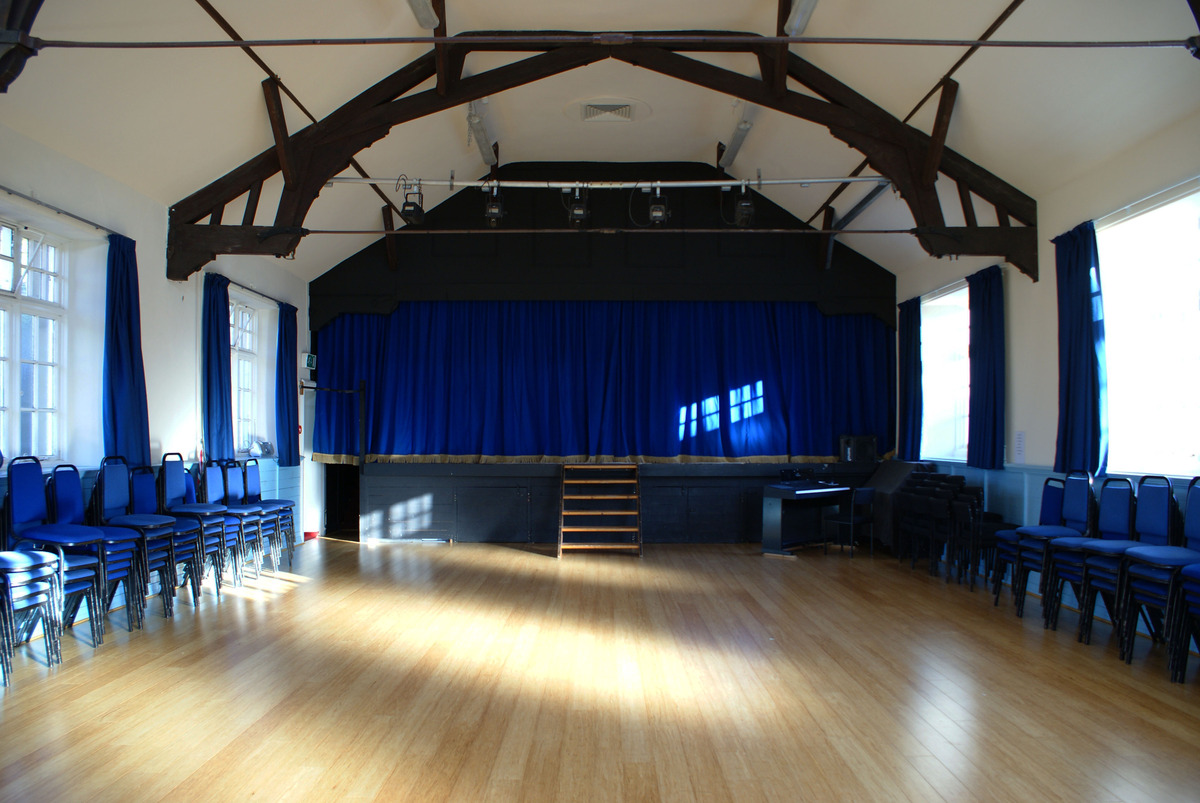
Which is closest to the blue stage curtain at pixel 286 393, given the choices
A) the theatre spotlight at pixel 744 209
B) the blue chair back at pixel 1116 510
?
the theatre spotlight at pixel 744 209

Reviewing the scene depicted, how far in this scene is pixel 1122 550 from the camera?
4547 millimetres

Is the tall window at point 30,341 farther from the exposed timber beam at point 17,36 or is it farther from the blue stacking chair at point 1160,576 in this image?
the blue stacking chair at point 1160,576

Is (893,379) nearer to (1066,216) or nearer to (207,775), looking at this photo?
(1066,216)

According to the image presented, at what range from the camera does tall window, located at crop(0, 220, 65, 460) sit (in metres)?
5.10

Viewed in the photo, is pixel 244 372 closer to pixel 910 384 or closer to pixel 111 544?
pixel 111 544

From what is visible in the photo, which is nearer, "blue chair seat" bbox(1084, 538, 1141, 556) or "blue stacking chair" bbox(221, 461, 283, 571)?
"blue chair seat" bbox(1084, 538, 1141, 556)

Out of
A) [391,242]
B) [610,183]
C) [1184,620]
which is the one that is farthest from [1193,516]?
[391,242]

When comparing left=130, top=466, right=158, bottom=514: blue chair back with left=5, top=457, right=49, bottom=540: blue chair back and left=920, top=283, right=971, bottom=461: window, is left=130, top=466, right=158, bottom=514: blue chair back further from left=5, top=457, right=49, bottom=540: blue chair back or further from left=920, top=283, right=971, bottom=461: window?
left=920, top=283, right=971, bottom=461: window

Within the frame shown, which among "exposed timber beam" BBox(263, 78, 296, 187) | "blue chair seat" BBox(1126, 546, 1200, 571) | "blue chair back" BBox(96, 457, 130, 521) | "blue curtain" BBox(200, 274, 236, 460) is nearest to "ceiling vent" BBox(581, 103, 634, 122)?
"exposed timber beam" BBox(263, 78, 296, 187)

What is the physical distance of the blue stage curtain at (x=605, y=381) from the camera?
31.3ft

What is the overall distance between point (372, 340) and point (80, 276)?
165 inches

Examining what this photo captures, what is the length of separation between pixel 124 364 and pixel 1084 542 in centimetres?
736

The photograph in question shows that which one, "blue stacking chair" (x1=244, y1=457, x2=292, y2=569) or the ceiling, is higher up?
the ceiling

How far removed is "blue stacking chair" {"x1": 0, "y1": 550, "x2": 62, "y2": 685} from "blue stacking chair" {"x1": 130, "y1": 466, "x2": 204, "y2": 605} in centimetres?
120
